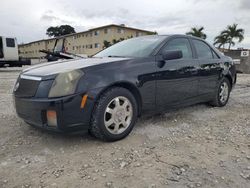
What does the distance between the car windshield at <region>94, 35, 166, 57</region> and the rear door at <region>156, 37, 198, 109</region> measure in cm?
21

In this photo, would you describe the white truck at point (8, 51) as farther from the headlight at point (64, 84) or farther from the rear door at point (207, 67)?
the headlight at point (64, 84)

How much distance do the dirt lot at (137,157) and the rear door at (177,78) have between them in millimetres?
427

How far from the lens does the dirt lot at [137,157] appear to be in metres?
2.25

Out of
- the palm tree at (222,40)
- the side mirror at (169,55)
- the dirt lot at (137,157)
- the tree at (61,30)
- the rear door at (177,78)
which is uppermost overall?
the tree at (61,30)

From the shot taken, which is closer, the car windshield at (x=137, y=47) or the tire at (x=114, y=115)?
the tire at (x=114, y=115)

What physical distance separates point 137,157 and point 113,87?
0.91m

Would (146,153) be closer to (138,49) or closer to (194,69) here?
(138,49)

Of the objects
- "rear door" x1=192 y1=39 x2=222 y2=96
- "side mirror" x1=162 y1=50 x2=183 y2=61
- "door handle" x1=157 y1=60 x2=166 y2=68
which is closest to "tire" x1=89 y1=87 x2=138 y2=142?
"door handle" x1=157 y1=60 x2=166 y2=68

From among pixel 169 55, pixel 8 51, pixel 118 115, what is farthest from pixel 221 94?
pixel 8 51

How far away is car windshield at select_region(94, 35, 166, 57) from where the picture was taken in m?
3.62

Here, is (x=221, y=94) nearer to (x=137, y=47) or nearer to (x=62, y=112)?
(x=137, y=47)

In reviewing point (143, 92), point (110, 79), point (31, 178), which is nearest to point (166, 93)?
point (143, 92)

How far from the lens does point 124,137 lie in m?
3.19

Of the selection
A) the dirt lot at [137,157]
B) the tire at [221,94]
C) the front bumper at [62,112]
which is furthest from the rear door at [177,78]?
the front bumper at [62,112]
